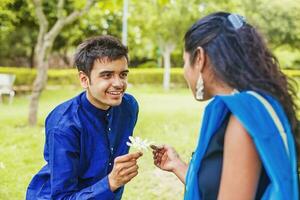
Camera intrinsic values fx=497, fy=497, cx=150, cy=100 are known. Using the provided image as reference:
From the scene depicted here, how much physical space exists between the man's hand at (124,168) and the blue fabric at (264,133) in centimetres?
51

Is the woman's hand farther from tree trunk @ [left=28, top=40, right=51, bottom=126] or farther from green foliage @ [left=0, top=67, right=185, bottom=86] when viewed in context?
green foliage @ [left=0, top=67, right=185, bottom=86]

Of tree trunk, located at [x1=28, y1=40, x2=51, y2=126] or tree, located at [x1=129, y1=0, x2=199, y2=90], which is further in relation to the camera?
tree, located at [x1=129, y1=0, x2=199, y2=90]

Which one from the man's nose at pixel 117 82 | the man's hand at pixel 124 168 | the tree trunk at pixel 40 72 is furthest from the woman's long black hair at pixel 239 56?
the tree trunk at pixel 40 72

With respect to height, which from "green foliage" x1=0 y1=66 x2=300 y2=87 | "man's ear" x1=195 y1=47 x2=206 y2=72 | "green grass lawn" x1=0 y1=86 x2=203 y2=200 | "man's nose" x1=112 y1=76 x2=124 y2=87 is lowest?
"green foliage" x1=0 y1=66 x2=300 y2=87

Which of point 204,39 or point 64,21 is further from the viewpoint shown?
point 64,21

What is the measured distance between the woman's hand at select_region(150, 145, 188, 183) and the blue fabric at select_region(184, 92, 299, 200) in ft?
2.00

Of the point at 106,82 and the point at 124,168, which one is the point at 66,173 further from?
the point at 106,82

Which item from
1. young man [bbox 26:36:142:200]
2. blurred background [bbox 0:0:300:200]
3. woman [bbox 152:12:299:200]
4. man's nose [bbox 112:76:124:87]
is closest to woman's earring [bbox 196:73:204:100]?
woman [bbox 152:12:299:200]

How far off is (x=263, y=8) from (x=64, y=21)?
1979cm

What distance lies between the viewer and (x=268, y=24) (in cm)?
2820

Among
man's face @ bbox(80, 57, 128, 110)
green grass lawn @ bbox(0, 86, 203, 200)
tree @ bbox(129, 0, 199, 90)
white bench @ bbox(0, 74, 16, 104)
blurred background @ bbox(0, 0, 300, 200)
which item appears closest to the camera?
man's face @ bbox(80, 57, 128, 110)

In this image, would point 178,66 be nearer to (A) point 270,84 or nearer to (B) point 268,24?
(B) point 268,24

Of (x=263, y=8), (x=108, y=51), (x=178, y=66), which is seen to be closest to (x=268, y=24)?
(x=263, y=8)

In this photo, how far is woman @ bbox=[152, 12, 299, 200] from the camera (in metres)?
1.51
